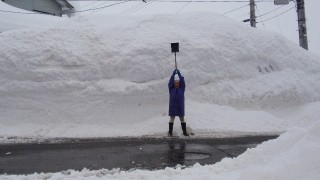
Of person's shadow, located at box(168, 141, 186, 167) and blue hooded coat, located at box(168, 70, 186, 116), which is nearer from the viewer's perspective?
person's shadow, located at box(168, 141, 186, 167)

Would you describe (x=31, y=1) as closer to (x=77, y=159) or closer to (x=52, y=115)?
(x=52, y=115)

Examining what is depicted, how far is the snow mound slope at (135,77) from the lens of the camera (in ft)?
37.1

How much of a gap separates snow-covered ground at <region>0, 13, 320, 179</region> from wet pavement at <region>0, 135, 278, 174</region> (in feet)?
4.49

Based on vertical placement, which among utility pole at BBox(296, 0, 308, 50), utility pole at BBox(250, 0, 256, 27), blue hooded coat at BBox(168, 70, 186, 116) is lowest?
blue hooded coat at BBox(168, 70, 186, 116)

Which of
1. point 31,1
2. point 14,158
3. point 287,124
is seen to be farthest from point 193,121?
point 31,1

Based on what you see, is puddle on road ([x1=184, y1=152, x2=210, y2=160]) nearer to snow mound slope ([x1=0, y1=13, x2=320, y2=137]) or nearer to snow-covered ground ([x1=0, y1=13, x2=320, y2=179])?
snow-covered ground ([x1=0, y1=13, x2=320, y2=179])

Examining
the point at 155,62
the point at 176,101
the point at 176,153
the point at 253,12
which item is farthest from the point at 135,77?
the point at 253,12

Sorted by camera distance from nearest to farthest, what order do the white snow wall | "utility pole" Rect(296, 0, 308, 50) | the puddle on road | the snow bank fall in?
the snow bank < the puddle on road < the white snow wall < "utility pole" Rect(296, 0, 308, 50)

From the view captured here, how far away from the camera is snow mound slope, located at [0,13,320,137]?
11.3 meters

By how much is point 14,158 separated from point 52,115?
4.38 metres

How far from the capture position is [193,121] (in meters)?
11.0

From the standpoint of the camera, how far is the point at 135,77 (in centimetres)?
1216

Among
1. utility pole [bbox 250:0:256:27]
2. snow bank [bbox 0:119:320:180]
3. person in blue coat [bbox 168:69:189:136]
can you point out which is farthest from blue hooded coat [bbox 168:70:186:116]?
utility pole [bbox 250:0:256:27]

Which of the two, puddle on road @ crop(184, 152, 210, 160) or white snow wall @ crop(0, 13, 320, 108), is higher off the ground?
white snow wall @ crop(0, 13, 320, 108)
